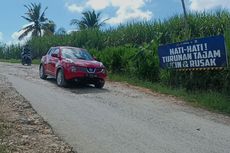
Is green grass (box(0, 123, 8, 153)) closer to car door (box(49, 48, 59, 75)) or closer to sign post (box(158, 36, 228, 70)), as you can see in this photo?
sign post (box(158, 36, 228, 70))

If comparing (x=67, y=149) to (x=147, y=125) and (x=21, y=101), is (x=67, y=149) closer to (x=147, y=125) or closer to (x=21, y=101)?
(x=147, y=125)

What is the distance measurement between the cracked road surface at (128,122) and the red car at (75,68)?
104 centimetres

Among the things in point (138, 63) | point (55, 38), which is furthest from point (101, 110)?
point (55, 38)

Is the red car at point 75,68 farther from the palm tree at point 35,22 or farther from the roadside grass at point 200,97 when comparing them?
the palm tree at point 35,22

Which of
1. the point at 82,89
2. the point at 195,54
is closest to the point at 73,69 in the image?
the point at 82,89

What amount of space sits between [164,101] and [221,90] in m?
2.49

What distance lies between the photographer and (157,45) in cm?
1897

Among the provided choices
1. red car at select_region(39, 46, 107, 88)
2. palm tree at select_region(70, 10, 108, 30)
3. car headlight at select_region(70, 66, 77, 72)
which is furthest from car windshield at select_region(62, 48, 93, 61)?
palm tree at select_region(70, 10, 108, 30)

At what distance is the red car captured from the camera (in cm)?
1600

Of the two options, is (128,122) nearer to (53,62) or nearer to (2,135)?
(2,135)

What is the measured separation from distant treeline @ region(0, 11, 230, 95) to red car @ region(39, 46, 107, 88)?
2947 mm

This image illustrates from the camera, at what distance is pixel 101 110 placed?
1130cm

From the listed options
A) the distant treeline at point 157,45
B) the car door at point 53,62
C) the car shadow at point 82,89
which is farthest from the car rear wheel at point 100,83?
the distant treeline at point 157,45

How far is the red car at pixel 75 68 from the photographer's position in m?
16.0
